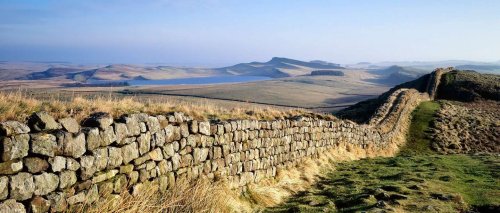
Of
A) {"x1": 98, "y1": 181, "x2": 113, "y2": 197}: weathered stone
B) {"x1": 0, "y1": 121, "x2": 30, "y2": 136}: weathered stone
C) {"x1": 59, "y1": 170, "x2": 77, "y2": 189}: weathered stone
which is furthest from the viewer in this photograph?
{"x1": 98, "y1": 181, "x2": 113, "y2": 197}: weathered stone

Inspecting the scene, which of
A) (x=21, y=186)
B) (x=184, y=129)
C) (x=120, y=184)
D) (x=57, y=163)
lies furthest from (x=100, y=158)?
(x=184, y=129)

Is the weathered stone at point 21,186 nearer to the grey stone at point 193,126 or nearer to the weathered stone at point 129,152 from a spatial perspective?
the weathered stone at point 129,152

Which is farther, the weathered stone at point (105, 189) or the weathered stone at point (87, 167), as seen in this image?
the weathered stone at point (105, 189)

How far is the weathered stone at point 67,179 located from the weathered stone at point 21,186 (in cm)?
53

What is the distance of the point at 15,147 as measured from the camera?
616 centimetres

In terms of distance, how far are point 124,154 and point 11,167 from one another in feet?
8.01

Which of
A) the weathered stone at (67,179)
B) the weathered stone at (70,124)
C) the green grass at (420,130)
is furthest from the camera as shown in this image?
the green grass at (420,130)

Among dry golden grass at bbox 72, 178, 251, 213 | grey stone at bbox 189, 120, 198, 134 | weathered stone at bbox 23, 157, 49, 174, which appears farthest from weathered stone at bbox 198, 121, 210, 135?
weathered stone at bbox 23, 157, 49, 174

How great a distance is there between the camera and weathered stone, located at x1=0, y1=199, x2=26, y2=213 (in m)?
5.87

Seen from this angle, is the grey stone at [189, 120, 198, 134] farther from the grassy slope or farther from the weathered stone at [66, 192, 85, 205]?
the weathered stone at [66, 192, 85, 205]

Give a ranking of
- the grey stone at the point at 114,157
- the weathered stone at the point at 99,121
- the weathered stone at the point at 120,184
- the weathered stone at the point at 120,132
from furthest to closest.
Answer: the weathered stone at the point at 120,132 < the weathered stone at the point at 120,184 < the grey stone at the point at 114,157 < the weathered stone at the point at 99,121

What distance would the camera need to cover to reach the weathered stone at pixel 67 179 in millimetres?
6795

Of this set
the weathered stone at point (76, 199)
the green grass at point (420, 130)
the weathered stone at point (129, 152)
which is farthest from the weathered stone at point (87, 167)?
the green grass at point (420, 130)

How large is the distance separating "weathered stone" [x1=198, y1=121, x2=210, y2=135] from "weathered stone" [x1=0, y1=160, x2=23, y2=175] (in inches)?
208
